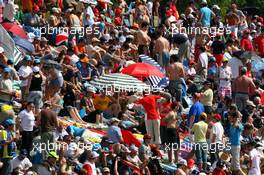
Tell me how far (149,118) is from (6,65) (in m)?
3.80

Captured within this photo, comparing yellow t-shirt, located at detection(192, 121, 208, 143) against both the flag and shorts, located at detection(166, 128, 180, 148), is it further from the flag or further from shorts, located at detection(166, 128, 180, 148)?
the flag

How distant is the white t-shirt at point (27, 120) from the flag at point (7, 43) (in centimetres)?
518

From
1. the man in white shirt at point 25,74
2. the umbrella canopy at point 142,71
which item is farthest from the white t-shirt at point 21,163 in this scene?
the umbrella canopy at point 142,71

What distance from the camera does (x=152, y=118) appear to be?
33438 mm

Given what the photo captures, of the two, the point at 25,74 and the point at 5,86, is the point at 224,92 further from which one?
the point at 5,86

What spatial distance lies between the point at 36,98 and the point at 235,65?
32.9ft

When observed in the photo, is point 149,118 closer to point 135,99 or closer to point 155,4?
point 135,99

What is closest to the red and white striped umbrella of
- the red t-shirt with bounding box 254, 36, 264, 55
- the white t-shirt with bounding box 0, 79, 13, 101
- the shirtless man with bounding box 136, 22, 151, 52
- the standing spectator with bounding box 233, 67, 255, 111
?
the shirtless man with bounding box 136, 22, 151, 52

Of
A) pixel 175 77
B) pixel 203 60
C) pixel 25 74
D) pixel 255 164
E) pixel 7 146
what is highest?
pixel 25 74

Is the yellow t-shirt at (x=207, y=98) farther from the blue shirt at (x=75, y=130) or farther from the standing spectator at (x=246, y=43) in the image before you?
the standing spectator at (x=246, y=43)

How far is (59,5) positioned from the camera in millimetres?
43969

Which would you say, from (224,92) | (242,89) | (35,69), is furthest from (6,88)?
(224,92)

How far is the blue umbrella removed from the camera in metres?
37.8

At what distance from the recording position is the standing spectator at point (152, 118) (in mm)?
33406
